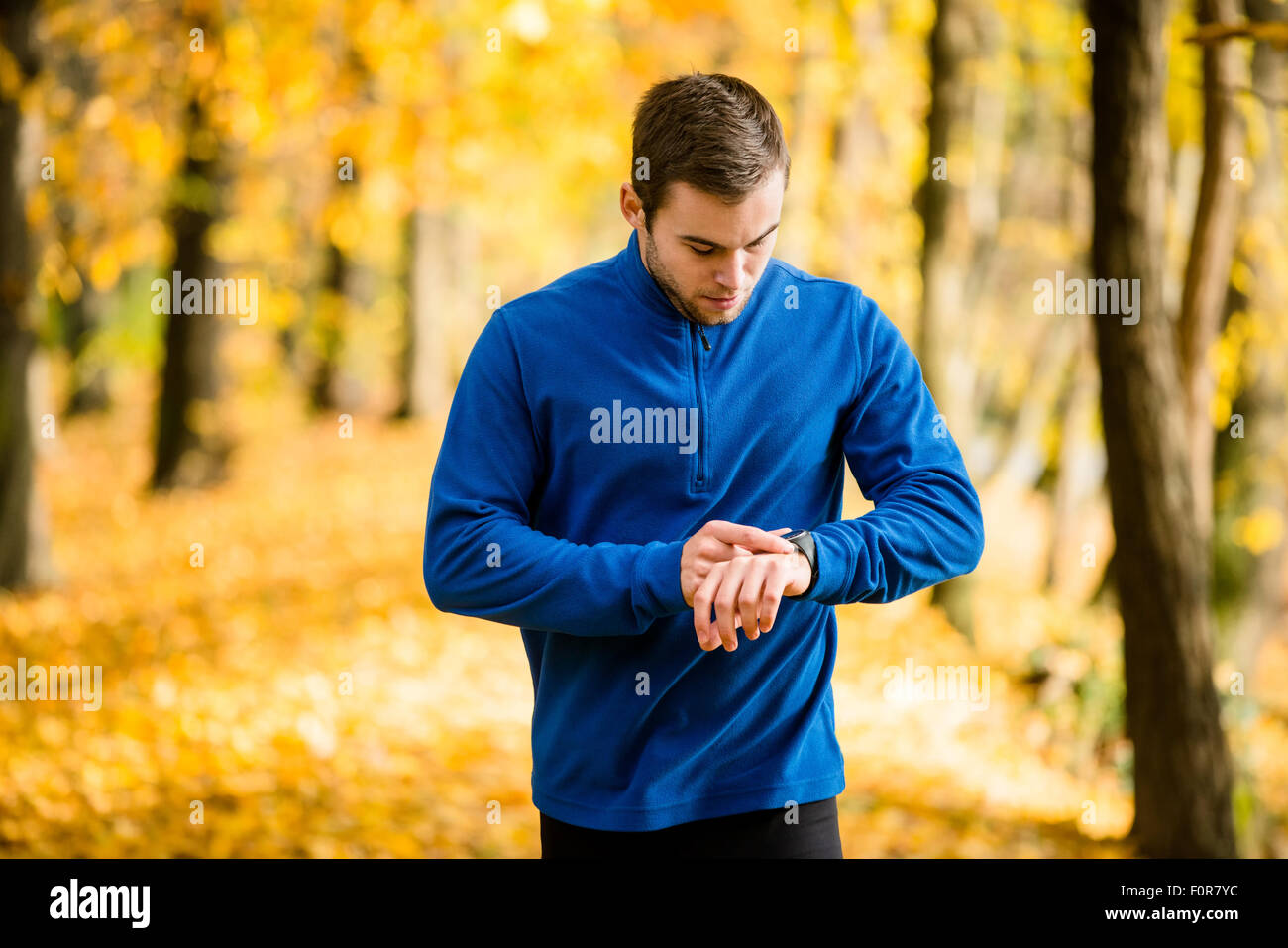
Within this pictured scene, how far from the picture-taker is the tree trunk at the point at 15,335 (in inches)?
326

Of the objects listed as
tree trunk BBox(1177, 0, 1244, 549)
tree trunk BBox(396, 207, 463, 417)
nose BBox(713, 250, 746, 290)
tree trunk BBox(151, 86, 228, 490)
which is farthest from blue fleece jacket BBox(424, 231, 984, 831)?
tree trunk BBox(396, 207, 463, 417)

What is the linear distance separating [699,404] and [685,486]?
16 cm

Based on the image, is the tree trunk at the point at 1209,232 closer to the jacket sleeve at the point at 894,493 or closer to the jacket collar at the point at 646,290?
the jacket sleeve at the point at 894,493

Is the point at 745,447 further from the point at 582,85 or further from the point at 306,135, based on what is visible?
the point at 306,135

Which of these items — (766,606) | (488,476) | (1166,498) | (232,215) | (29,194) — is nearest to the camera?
(766,606)

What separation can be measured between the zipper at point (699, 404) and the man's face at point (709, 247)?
39 mm

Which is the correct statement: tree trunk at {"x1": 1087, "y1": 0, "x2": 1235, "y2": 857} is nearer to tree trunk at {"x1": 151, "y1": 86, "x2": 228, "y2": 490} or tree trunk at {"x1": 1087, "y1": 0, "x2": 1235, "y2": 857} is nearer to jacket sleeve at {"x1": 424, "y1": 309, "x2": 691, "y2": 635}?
jacket sleeve at {"x1": 424, "y1": 309, "x2": 691, "y2": 635}

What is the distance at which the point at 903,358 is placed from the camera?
7.95 feet

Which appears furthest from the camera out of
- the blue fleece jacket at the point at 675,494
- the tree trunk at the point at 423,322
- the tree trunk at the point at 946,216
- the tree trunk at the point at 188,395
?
the tree trunk at the point at 423,322

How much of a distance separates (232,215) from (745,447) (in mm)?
12780

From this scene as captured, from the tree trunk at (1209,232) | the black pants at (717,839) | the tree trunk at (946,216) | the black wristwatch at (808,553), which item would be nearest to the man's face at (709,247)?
the black wristwatch at (808,553)

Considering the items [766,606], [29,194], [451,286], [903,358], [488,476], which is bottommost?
[766,606]

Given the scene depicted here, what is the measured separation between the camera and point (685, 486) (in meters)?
2.28

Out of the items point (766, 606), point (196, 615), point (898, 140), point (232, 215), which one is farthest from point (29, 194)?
point (898, 140)
